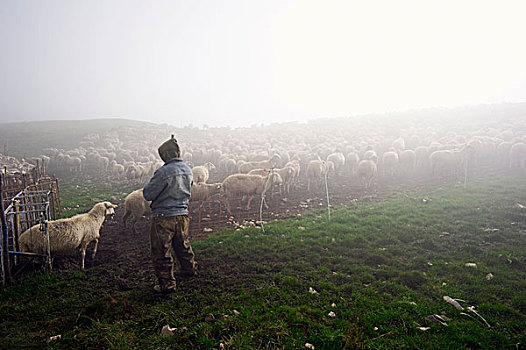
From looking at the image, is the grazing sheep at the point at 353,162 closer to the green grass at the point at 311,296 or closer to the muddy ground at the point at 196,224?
the muddy ground at the point at 196,224

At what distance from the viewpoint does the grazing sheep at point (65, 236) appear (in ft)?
23.7

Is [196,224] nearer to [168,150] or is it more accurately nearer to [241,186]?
[241,186]

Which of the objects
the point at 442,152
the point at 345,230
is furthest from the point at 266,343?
the point at 442,152

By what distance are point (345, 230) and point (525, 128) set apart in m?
33.1

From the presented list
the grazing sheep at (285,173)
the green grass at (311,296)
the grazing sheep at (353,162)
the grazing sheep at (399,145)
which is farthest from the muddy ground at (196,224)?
the grazing sheep at (399,145)

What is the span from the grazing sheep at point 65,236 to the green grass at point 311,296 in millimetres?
728

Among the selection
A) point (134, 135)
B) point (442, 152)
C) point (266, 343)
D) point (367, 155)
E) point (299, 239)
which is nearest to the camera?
point (266, 343)

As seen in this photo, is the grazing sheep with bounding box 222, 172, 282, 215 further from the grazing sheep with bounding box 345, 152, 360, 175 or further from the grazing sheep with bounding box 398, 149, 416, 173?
the grazing sheep with bounding box 398, 149, 416, 173

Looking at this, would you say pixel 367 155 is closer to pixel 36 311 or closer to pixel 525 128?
pixel 525 128

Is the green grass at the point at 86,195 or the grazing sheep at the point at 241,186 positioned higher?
the grazing sheep at the point at 241,186

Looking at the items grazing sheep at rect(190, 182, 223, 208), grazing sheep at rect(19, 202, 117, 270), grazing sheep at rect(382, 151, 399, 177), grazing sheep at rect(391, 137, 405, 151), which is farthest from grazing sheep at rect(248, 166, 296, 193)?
grazing sheep at rect(391, 137, 405, 151)

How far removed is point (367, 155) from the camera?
23719mm

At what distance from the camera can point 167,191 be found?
6.25m

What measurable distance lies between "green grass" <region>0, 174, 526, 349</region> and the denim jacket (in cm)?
186
